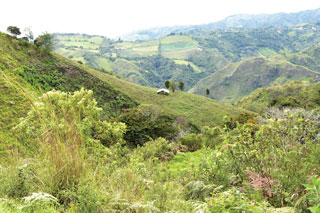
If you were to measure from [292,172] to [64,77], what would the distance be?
4379 cm

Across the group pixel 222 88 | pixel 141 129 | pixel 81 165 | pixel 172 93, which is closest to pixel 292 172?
pixel 81 165

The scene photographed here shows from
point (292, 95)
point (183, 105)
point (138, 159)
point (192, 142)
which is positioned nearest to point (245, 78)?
point (292, 95)

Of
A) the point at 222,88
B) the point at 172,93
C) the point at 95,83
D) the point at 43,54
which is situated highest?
the point at 43,54

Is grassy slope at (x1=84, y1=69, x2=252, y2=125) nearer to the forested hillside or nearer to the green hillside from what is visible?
the forested hillside

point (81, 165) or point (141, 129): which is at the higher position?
point (81, 165)

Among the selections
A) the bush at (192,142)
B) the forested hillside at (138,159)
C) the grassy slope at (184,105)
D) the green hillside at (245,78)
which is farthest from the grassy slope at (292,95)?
the green hillside at (245,78)

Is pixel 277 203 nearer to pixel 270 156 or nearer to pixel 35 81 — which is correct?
pixel 270 156

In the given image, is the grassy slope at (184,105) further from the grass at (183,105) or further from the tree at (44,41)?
the tree at (44,41)

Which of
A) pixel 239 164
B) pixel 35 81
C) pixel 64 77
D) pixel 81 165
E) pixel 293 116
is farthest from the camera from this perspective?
pixel 64 77

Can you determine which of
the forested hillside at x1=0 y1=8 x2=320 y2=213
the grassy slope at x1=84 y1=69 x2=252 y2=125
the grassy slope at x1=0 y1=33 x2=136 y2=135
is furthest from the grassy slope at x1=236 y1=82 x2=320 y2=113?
the forested hillside at x1=0 y1=8 x2=320 y2=213

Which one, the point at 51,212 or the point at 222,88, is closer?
the point at 51,212

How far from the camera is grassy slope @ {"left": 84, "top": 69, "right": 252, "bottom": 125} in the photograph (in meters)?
48.6

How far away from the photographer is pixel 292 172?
3.09m

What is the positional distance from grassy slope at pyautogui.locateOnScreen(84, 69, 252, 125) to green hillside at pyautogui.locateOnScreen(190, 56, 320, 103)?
10186 cm
